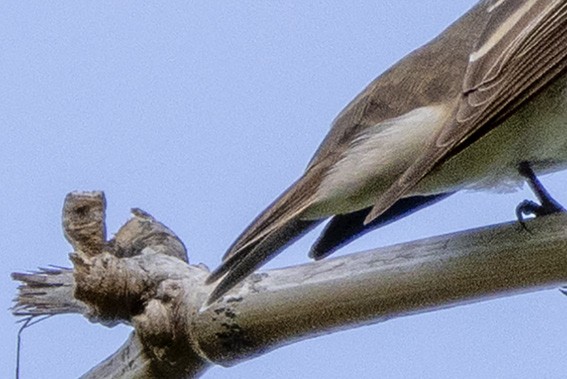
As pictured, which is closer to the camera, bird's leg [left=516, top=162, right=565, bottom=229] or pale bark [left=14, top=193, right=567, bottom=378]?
pale bark [left=14, top=193, right=567, bottom=378]

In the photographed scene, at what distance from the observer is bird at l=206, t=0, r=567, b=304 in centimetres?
165

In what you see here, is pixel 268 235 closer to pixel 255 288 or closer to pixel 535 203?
pixel 255 288

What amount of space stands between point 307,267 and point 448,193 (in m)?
0.62

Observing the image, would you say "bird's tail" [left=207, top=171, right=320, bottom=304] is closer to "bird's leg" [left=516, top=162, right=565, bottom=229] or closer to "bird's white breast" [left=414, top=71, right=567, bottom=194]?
"bird's white breast" [left=414, top=71, right=567, bottom=194]

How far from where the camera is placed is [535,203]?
1.85 m

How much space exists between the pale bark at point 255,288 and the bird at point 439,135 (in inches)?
2.4

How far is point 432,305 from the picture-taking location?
1449 mm

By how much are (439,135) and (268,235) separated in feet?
1.08

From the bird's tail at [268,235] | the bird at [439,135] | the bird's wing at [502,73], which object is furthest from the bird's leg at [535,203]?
the bird's tail at [268,235]

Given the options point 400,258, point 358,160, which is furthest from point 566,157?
point 400,258

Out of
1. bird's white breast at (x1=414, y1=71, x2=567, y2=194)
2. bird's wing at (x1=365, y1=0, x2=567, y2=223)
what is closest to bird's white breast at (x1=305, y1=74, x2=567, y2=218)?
bird's white breast at (x1=414, y1=71, x2=567, y2=194)

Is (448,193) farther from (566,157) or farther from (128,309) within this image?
(128,309)

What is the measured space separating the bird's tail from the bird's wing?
0.56ft

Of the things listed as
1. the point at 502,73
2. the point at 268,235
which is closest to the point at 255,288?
the point at 268,235
